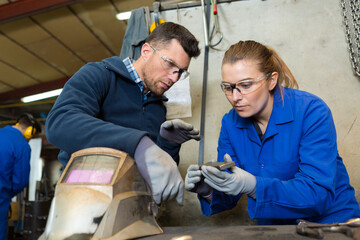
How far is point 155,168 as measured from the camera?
34.8 inches

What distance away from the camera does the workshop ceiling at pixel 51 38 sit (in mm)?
4184

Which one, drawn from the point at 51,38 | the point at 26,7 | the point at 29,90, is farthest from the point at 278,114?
the point at 29,90

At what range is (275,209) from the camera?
1021 millimetres

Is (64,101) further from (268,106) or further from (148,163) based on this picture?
(268,106)

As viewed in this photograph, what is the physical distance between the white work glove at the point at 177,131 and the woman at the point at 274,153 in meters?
0.17

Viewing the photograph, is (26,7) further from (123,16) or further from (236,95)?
(236,95)

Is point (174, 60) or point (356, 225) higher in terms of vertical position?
point (174, 60)

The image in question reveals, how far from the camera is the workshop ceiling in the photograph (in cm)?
418

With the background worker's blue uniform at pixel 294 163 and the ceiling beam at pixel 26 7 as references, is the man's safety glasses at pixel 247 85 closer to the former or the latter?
the background worker's blue uniform at pixel 294 163

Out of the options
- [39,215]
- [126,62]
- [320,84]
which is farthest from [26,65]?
[320,84]

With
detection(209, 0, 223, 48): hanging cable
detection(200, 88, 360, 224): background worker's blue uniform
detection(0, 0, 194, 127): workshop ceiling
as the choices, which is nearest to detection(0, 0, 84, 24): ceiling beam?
→ detection(0, 0, 194, 127): workshop ceiling

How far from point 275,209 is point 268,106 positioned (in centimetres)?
44

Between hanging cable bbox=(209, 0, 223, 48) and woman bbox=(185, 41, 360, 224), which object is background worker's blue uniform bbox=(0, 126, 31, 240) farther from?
woman bbox=(185, 41, 360, 224)

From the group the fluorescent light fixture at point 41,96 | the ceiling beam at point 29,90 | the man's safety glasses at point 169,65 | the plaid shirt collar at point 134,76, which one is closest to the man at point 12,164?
the plaid shirt collar at point 134,76
